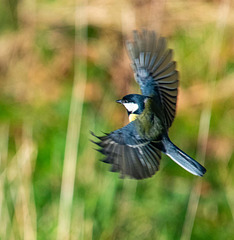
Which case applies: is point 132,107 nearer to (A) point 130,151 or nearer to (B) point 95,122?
(A) point 130,151

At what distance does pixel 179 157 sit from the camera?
25.6 inches

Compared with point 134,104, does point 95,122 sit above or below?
below

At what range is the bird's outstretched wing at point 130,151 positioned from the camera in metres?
0.58

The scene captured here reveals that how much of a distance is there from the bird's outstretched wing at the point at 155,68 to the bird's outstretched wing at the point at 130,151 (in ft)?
0.24

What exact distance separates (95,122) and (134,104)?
1354 mm

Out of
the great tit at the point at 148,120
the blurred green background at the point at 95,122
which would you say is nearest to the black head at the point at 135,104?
the great tit at the point at 148,120

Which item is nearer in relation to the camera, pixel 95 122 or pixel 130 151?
pixel 130 151

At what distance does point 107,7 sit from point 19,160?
3.58 ft

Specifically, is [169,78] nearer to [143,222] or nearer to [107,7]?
[143,222]

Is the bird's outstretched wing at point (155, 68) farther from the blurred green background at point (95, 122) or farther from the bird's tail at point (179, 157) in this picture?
the blurred green background at point (95, 122)

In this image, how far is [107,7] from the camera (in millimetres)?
2527

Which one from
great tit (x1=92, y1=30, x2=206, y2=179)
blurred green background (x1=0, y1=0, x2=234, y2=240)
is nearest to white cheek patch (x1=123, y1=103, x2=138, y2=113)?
great tit (x1=92, y1=30, x2=206, y2=179)

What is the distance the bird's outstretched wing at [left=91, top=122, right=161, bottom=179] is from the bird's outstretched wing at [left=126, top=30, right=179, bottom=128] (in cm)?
7

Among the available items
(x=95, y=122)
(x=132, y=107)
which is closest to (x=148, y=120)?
(x=132, y=107)
